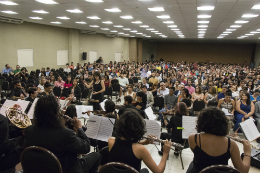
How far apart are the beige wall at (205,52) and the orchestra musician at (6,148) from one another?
98.3 ft

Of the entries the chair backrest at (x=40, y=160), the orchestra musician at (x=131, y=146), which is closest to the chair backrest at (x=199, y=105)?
the orchestra musician at (x=131, y=146)

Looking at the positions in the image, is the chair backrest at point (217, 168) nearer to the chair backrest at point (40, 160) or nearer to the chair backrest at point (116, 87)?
the chair backrest at point (40, 160)

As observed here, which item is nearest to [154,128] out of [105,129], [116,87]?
[105,129]

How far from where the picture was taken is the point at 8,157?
98.8 inches

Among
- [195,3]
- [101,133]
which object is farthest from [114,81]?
[101,133]

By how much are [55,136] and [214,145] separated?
5.11 feet

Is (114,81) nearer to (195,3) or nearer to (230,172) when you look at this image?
(195,3)

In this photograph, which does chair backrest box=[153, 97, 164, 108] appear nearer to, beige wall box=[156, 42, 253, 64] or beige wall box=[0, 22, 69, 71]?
beige wall box=[0, 22, 69, 71]

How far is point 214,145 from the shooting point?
204 centimetres

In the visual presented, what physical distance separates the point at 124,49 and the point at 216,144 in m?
23.1

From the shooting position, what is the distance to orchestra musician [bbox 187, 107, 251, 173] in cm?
202

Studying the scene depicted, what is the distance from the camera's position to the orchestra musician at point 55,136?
1.93 meters

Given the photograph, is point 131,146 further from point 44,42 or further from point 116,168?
point 44,42

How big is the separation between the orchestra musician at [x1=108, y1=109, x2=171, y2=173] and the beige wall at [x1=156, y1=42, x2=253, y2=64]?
98.7ft
